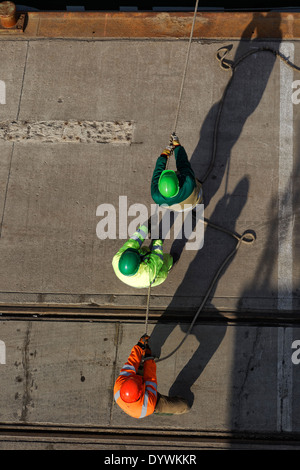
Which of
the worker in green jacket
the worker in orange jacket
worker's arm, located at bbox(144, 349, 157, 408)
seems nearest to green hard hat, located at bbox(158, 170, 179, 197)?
the worker in green jacket

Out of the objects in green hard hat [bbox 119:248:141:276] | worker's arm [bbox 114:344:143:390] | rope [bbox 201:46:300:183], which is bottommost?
worker's arm [bbox 114:344:143:390]

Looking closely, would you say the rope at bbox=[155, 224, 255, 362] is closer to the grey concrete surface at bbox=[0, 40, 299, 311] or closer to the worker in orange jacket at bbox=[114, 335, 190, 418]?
the grey concrete surface at bbox=[0, 40, 299, 311]

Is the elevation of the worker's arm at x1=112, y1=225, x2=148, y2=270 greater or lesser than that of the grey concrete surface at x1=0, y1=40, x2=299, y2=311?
lesser

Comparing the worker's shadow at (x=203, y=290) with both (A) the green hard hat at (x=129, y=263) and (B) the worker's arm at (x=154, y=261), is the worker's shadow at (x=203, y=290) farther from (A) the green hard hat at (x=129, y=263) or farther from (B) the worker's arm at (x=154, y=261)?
(A) the green hard hat at (x=129, y=263)

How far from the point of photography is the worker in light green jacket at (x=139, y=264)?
4410 millimetres

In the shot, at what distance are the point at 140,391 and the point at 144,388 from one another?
0.20m

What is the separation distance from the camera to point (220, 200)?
591 centimetres

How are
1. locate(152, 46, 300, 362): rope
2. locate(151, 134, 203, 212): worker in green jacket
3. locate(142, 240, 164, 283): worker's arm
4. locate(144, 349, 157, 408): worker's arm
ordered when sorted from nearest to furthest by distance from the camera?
locate(144, 349, 157, 408): worker's arm < locate(151, 134, 203, 212): worker in green jacket < locate(142, 240, 164, 283): worker's arm < locate(152, 46, 300, 362): rope

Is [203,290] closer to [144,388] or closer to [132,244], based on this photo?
[132,244]

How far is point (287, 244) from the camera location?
224 inches

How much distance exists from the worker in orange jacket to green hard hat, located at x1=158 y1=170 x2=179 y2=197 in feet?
5.84

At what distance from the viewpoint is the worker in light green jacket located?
4410mm

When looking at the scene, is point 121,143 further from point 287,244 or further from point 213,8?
point 213,8

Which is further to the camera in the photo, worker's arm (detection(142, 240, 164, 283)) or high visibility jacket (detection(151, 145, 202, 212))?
high visibility jacket (detection(151, 145, 202, 212))
